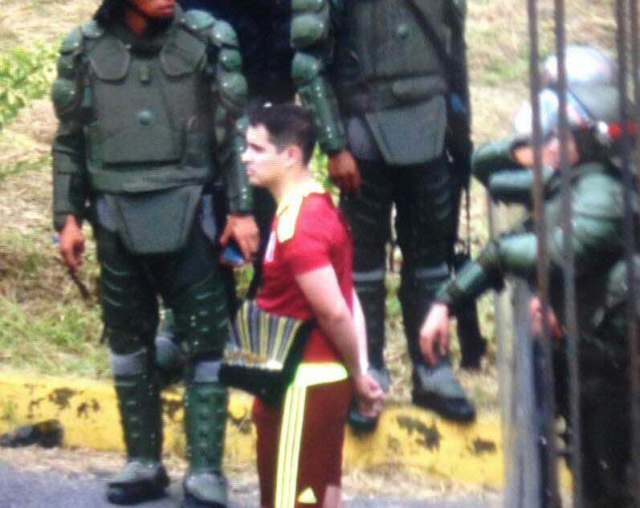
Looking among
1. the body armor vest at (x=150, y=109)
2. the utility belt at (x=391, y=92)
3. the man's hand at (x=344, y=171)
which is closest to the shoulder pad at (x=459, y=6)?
the utility belt at (x=391, y=92)

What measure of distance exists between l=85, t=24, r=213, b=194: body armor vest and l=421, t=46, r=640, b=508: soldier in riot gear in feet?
5.49

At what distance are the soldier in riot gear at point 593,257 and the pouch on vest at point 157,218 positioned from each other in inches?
64.5

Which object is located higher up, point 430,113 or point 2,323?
point 430,113

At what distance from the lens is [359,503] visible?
674 centimetres

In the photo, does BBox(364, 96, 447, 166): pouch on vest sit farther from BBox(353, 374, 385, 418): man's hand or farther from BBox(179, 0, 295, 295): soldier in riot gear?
BBox(353, 374, 385, 418): man's hand

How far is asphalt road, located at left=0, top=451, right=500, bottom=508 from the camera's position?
6.68 m

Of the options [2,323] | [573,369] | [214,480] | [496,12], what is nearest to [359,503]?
[214,480]

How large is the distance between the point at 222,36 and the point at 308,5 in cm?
41

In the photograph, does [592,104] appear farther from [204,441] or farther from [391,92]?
[204,441]

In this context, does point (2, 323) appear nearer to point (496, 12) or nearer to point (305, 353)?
point (305, 353)

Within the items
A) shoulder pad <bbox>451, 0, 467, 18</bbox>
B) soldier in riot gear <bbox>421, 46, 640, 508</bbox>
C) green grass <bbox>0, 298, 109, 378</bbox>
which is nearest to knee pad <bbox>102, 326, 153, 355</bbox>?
green grass <bbox>0, 298, 109, 378</bbox>

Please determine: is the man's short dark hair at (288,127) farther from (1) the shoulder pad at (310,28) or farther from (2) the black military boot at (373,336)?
(2) the black military boot at (373,336)

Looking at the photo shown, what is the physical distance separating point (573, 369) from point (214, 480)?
113 inches

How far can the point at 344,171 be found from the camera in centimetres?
661
